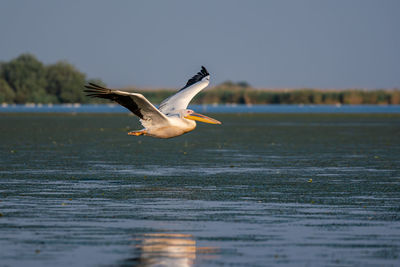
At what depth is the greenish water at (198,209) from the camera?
9977 mm

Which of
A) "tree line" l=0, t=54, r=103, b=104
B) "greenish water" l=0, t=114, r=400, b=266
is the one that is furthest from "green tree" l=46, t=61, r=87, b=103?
"greenish water" l=0, t=114, r=400, b=266

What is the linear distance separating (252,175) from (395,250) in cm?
905

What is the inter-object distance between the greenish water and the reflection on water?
0.01m

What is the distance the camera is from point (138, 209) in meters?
13.6

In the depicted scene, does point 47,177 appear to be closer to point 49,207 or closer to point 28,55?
point 49,207

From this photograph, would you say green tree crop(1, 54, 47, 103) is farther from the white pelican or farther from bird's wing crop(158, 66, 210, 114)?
the white pelican

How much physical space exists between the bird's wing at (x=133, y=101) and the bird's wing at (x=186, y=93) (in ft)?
5.84

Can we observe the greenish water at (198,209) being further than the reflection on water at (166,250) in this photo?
Yes

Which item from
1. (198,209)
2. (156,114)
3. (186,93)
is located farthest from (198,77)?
(198,209)

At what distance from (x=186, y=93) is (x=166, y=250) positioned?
35.9ft

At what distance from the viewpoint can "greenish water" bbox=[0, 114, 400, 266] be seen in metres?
9.98

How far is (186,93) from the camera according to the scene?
20797 millimetres

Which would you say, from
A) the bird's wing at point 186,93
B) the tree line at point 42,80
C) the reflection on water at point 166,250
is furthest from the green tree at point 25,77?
the reflection on water at point 166,250

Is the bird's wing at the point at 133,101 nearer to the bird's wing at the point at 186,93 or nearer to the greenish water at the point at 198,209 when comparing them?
the greenish water at the point at 198,209
